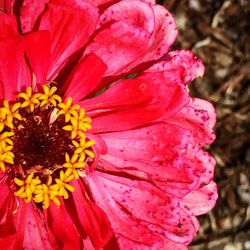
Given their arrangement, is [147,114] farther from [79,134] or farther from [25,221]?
[25,221]

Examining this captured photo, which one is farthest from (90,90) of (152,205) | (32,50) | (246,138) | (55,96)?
(246,138)

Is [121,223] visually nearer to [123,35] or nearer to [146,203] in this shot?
[146,203]

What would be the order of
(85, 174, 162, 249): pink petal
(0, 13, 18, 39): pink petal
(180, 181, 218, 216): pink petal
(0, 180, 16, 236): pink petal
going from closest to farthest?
(0, 13, 18, 39): pink petal, (0, 180, 16, 236): pink petal, (85, 174, 162, 249): pink petal, (180, 181, 218, 216): pink petal

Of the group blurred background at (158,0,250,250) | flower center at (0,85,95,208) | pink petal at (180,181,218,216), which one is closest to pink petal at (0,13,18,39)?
flower center at (0,85,95,208)

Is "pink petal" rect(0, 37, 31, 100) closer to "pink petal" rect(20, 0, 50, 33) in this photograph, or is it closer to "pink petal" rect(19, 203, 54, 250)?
"pink petal" rect(20, 0, 50, 33)

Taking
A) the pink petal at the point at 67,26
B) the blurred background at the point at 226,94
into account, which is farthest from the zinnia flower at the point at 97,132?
the blurred background at the point at 226,94

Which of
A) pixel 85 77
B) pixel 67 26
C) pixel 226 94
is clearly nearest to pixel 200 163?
pixel 85 77

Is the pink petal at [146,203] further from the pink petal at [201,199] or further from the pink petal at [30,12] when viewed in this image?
the pink petal at [30,12]
